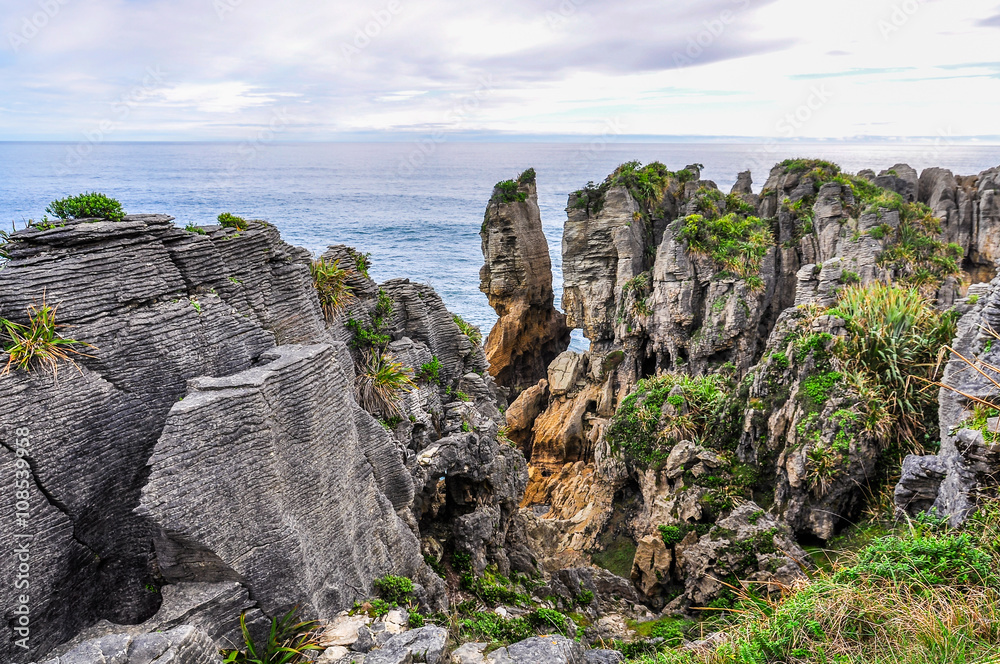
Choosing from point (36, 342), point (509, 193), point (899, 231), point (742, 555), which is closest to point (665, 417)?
point (742, 555)

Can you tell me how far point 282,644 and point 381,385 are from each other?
5.36 metres

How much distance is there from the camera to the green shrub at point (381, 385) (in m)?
12.2

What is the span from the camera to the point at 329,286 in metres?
12.7

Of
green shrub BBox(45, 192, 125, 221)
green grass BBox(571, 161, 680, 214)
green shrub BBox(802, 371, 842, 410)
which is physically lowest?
green shrub BBox(802, 371, 842, 410)

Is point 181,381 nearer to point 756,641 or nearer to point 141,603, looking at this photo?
point 141,603

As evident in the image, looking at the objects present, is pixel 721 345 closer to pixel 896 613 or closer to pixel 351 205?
pixel 896 613

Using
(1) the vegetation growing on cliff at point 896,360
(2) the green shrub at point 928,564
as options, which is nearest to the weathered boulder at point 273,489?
(2) the green shrub at point 928,564

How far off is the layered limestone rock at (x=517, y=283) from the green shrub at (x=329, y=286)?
21.9 metres

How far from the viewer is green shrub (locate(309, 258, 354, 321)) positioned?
1255 cm

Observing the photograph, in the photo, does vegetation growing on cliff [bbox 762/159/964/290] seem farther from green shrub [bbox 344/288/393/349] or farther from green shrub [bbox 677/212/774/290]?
green shrub [bbox 344/288/393/349]

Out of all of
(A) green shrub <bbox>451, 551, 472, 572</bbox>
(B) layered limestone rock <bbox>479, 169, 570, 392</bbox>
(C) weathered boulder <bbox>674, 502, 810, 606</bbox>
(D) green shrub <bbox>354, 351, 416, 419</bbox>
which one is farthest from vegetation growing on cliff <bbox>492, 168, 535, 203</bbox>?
(A) green shrub <bbox>451, 551, 472, 572</bbox>

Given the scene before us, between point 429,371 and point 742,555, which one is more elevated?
point 429,371

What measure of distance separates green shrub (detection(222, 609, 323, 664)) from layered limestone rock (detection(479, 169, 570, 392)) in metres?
27.9

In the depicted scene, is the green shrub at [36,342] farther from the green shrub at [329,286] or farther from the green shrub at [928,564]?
the green shrub at [928,564]
